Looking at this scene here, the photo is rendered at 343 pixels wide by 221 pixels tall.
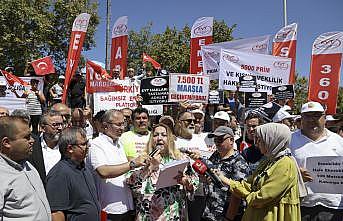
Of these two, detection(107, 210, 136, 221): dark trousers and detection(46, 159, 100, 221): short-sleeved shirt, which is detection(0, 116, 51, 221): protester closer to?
detection(46, 159, 100, 221): short-sleeved shirt

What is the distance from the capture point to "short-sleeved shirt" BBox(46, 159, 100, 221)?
3348mm

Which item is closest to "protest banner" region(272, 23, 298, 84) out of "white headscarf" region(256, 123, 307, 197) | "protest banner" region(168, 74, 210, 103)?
"protest banner" region(168, 74, 210, 103)

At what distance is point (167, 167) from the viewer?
4000 millimetres

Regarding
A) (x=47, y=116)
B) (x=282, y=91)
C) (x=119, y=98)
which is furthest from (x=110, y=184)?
(x=282, y=91)

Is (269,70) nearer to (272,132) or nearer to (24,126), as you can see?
(272,132)

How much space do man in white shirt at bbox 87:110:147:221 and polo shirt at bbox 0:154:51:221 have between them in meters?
1.05

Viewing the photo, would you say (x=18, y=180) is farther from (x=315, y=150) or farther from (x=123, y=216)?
(x=315, y=150)

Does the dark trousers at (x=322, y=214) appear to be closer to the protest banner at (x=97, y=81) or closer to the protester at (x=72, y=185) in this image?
the protester at (x=72, y=185)

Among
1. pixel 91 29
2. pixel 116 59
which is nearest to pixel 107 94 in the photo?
pixel 116 59

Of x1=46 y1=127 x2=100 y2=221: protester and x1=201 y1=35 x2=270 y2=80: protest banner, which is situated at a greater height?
x1=201 y1=35 x2=270 y2=80: protest banner

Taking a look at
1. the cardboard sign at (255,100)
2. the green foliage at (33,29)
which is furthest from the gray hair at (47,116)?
the green foliage at (33,29)

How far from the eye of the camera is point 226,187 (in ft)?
13.7

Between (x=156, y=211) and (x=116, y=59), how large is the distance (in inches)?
277

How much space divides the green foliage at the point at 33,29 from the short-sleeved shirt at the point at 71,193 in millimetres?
17376
